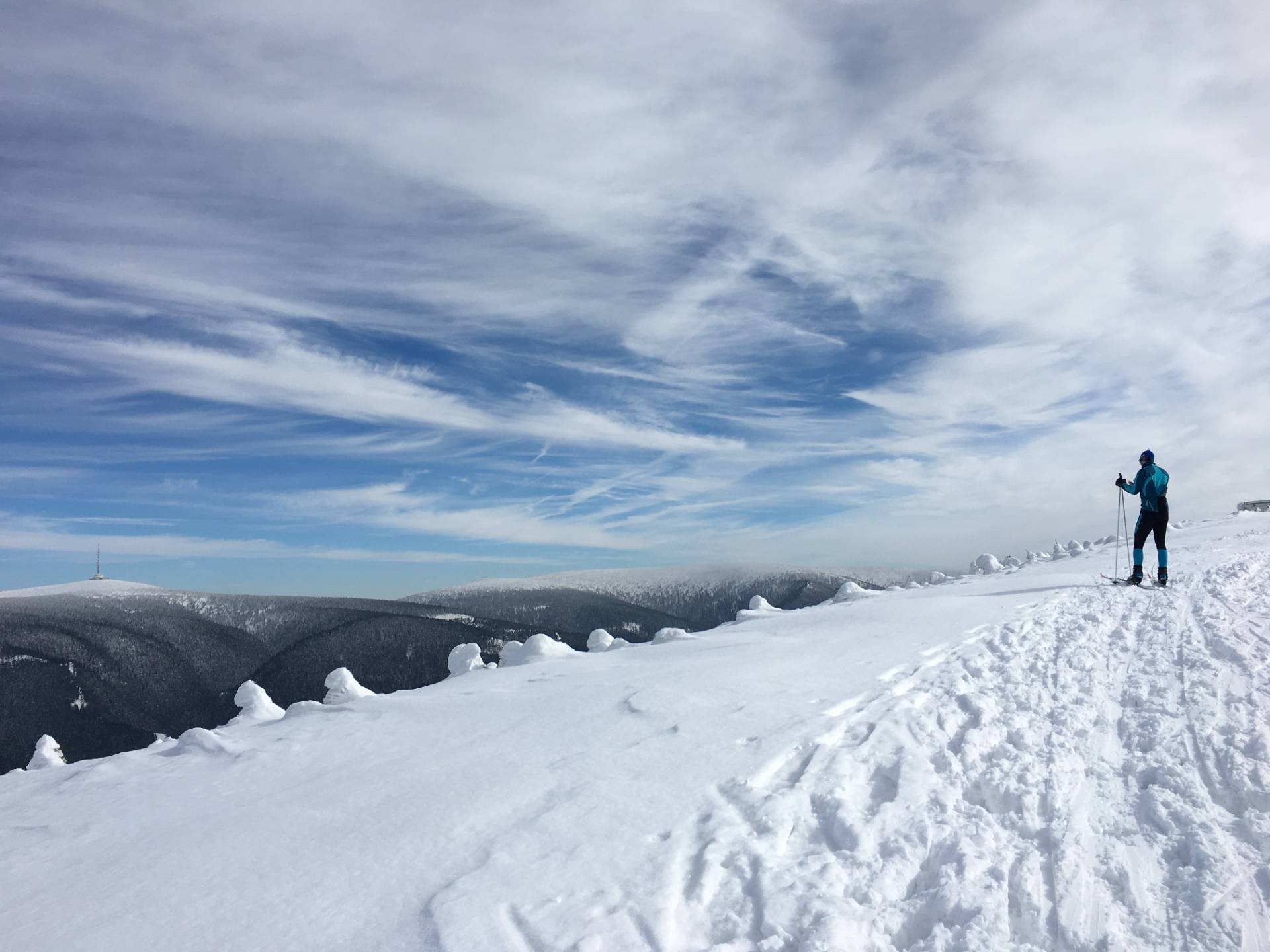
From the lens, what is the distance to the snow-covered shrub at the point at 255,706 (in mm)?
8539

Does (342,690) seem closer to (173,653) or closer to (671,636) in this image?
(671,636)

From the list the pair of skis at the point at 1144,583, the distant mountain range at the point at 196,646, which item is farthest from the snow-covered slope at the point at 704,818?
the distant mountain range at the point at 196,646

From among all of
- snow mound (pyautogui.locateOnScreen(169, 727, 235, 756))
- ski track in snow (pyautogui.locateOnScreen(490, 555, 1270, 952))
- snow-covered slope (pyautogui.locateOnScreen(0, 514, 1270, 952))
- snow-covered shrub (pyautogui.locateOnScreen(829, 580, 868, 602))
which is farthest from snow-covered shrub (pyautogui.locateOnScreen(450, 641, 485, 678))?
snow-covered shrub (pyautogui.locateOnScreen(829, 580, 868, 602))

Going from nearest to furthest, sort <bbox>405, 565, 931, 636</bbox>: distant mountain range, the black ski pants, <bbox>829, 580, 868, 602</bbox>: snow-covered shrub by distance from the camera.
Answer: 1. the black ski pants
2. <bbox>829, 580, 868, 602</bbox>: snow-covered shrub
3. <bbox>405, 565, 931, 636</bbox>: distant mountain range

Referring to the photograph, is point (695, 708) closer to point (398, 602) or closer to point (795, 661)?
point (795, 661)

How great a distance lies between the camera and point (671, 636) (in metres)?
12.6

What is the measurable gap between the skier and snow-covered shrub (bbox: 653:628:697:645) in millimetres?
8469

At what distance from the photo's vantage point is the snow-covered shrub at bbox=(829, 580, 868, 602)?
639 inches

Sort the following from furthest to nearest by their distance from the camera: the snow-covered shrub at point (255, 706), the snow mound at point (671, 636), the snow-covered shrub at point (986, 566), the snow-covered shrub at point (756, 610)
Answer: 1. the snow-covered shrub at point (986, 566)
2. the snow-covered shrub at point (756, 610)
3. the snow mound at point (671, 636)
4. the snow-covered shrub at point (255, 706)

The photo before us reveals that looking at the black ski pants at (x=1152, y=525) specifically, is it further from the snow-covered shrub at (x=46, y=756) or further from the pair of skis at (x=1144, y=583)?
the snow-covered shrub at (x=46, y=756)

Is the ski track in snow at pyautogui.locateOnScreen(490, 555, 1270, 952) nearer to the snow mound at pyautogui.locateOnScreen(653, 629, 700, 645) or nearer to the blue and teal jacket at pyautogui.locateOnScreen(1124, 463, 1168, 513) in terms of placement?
the snow mound at pyautogui.locateOnScreen(653, 629, 700, 645)

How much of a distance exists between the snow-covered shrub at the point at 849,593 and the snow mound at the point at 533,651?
7213 mm

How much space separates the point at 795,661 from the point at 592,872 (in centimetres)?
546

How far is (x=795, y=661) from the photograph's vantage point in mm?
9398
